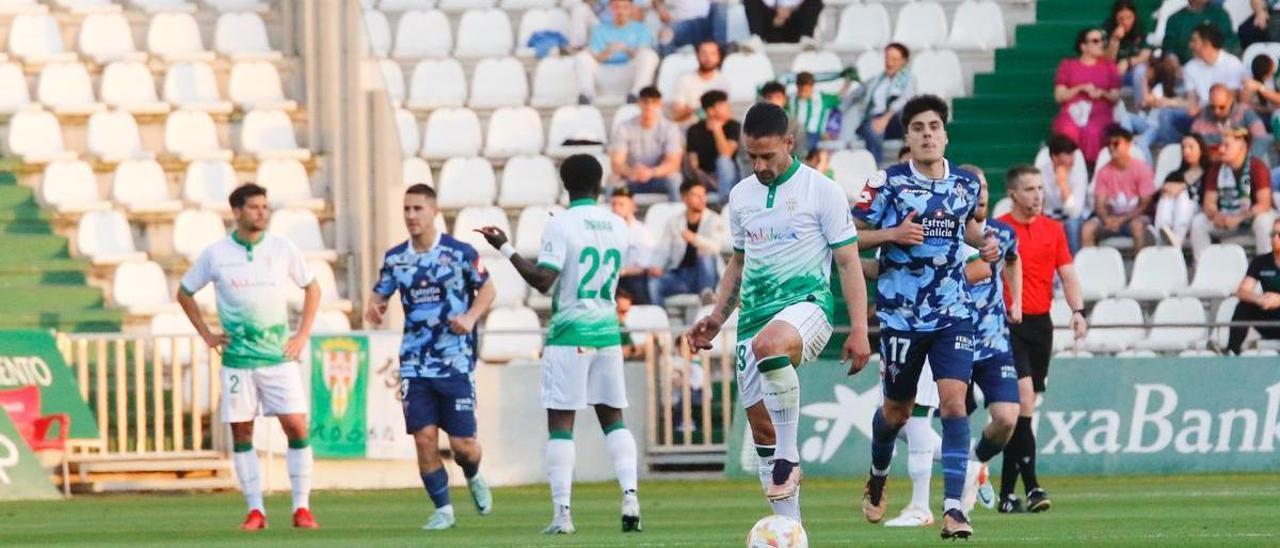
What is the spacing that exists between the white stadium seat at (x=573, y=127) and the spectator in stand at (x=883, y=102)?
8.11ft

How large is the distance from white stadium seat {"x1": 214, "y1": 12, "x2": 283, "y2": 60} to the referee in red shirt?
11.8 meters

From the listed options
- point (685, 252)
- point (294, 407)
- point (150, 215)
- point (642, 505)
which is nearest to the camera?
point (294, 407)

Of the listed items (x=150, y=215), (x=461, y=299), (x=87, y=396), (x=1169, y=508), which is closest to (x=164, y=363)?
(x=87, y=396)

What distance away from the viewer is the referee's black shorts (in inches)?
614

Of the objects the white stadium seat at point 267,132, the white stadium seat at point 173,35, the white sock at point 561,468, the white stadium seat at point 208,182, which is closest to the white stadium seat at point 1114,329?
the white stadium seat at point 267,132

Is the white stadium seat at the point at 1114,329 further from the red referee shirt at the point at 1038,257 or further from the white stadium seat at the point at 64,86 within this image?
the white stadium seat at the point at 64,86

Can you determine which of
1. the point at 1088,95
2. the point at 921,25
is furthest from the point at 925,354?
the point at 921,25

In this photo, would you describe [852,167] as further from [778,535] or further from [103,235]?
[778,535]

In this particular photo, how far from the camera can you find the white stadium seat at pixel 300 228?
23484 millimetres

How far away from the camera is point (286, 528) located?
15.1 m

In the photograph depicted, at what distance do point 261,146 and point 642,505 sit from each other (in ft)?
28.1

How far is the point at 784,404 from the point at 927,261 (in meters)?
1.56

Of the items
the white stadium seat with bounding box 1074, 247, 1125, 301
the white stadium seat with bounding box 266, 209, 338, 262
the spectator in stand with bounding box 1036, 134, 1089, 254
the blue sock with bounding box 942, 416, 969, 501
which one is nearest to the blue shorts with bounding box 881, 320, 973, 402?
the blue sock with bounding box 942, 416, 969, 501

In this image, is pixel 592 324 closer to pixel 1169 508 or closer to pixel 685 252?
pixel 1169 508
